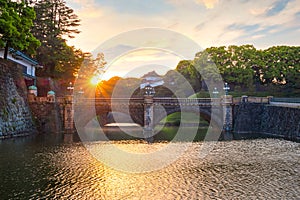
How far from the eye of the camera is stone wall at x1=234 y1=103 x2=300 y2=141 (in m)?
39.4

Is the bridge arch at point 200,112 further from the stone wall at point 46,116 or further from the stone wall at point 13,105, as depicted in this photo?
the stone wall at point 13,105

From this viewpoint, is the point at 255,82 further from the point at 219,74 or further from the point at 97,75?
the point at 97,75

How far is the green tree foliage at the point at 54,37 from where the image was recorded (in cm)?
5678

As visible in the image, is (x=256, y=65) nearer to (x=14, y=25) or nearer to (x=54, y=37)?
(x=54, y=37)

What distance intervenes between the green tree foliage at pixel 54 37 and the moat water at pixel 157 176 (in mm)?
30106

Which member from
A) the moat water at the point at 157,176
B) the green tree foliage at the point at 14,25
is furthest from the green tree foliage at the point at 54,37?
the moat water at the point at 157,176

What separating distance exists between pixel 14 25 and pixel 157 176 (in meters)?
30.3

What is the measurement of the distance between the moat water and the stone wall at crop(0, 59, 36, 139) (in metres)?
6.53

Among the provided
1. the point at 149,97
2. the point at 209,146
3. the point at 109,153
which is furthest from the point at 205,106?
the point at 109,153

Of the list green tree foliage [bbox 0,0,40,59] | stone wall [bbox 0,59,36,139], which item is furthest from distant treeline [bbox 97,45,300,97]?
green tree foliage [bbox 0,0,40,59]

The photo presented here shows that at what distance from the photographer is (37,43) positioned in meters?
44.8

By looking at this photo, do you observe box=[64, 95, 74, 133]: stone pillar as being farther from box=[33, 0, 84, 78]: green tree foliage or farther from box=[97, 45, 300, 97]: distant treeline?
box=[97, 45, 300, 97]: distant treeline

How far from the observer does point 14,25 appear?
39.2m

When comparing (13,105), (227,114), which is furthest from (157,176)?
(227,114)
